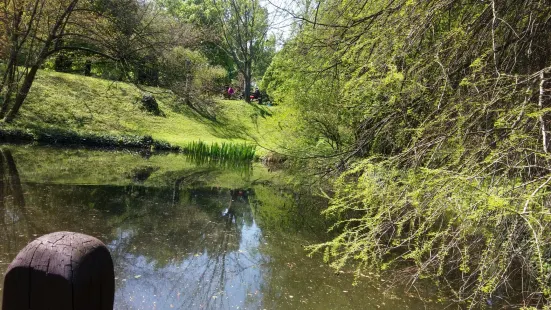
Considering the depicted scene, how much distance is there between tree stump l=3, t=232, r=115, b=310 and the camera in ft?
4.16

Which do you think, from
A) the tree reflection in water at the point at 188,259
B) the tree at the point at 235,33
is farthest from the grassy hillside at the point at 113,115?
the tree reflection in water at the point at 188,259

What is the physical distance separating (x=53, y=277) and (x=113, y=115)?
21.2 metres

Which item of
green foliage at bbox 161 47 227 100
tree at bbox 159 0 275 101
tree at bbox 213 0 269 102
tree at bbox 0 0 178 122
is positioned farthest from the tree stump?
tree at bbox 213 0 269 102

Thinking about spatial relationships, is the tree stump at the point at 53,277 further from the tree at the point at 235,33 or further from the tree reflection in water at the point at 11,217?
the tree at the point at 235,33

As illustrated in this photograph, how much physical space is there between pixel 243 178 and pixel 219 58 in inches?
990

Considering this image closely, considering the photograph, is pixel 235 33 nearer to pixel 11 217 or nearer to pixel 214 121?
pixel 214 121

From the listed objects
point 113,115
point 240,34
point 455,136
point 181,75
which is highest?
point 240,34

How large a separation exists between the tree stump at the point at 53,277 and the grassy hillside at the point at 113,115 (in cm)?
1323

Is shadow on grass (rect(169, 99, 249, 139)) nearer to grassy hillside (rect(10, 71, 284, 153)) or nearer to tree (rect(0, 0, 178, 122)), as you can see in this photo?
grassy hillside (rect(10, 71, 284, 153))

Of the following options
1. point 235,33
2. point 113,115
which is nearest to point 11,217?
point 113,115

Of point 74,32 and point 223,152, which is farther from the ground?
point 74,32

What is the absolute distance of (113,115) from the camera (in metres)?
21.1

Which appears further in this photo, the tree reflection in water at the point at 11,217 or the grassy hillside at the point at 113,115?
the grassy hillside at the point at 113,115

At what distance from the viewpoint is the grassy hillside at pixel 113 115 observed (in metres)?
18.0
